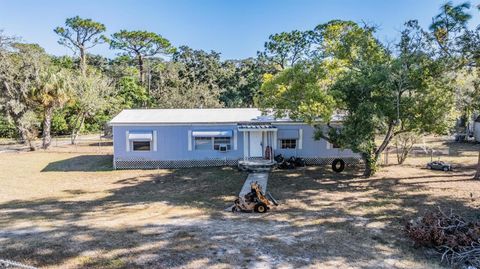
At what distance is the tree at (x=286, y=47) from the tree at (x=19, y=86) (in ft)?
85.9

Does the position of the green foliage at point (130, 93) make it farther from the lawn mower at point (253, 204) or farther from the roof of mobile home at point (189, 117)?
the lawn mower at point (253, 204)

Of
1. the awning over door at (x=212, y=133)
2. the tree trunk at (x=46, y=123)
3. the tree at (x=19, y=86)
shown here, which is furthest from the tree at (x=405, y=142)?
the tree at (x=19, y=86)

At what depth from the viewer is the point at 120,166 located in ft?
68.3

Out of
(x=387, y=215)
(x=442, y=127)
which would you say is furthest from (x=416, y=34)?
(x=387, y=215)

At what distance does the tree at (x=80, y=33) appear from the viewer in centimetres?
4203

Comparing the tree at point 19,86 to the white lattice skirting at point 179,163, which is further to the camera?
the tree at point 19,86

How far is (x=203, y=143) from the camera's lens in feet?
68.5

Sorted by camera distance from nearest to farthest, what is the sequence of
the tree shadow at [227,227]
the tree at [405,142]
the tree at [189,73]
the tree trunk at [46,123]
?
the tree shadow at [227,227] → the tree at [405,142] → the tree trunk at [46,123] → the tree at [189,73]

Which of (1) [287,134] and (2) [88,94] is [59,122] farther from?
(1) [287,134]

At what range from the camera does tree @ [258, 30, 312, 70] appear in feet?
140

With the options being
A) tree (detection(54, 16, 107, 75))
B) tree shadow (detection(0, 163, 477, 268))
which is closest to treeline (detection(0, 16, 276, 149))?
tree (detection(54, 16, 107, 75))

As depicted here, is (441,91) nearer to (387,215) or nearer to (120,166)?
(387,215)

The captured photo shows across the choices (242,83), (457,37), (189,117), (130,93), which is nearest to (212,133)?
(189,117)

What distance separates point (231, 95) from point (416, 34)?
35886 millimetres
